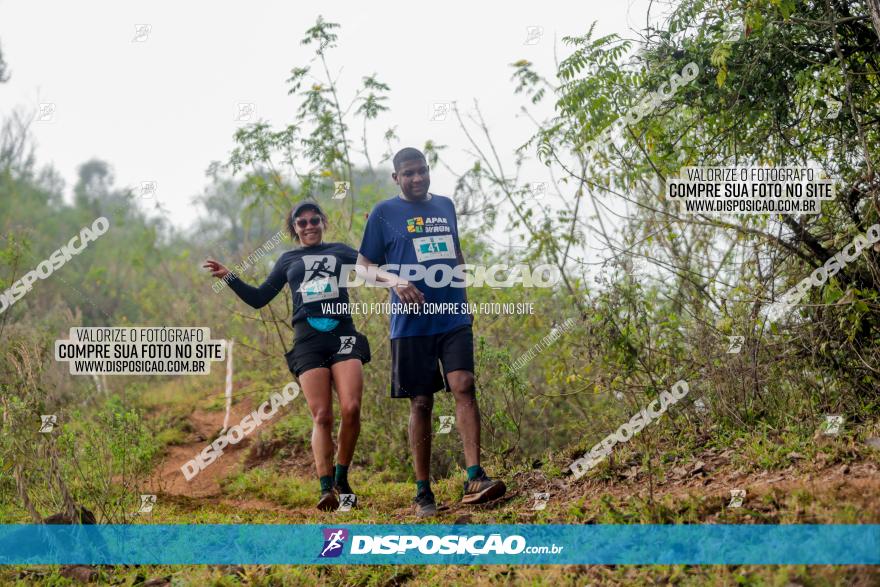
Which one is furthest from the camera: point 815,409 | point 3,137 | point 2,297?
point 3,137

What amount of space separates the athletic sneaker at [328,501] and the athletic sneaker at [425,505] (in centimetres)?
67

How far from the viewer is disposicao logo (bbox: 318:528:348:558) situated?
4793mm

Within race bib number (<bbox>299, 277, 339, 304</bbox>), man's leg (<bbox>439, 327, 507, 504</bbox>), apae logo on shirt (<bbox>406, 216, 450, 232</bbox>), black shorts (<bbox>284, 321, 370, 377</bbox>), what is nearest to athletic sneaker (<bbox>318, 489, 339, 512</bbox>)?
black shorts (<bbox>284, 321, 370, 377</bbox>)

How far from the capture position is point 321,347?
5.84m

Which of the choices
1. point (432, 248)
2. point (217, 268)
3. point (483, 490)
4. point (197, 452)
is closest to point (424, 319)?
point (432, 248)

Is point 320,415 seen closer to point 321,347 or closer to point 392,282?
A: point 321,347

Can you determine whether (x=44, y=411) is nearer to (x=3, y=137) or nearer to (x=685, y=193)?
(x=685, y=193)

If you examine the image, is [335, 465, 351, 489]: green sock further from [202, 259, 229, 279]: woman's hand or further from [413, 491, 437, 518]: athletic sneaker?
[202, 259, 229, 279]: woman's hand

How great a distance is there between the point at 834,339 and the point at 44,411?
232 inches

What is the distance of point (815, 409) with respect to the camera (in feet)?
18.4

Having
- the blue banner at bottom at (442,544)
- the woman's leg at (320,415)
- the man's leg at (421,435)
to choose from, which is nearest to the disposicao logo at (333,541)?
the blue banner at bottom at (442,544)

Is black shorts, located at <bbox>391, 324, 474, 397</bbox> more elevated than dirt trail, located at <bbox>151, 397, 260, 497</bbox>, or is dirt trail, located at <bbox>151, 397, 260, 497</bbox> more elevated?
black shorts, located at <bbox>391, 324, 474, 397</bbox>

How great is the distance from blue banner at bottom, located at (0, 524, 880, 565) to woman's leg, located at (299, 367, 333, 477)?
24.2 inches

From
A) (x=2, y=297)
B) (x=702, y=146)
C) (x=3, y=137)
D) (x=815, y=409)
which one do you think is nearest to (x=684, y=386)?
(x=815, y=409)
